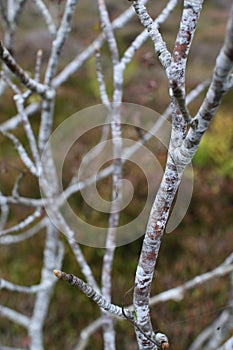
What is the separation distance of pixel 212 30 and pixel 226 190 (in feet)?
11.9

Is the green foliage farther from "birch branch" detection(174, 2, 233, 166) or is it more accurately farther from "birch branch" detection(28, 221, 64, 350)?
"birch branch" detection(174, 2, 233, 166)

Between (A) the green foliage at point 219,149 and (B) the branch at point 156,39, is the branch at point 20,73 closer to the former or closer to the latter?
(B) the branch at point 156,39

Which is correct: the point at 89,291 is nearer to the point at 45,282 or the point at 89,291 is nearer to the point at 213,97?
the point at 213,97

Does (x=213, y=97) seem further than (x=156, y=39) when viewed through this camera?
No

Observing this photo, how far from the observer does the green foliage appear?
3.71m

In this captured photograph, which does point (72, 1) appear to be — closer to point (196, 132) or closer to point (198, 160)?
point (196, 132)

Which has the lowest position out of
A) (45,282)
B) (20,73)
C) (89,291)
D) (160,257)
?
(89,291)

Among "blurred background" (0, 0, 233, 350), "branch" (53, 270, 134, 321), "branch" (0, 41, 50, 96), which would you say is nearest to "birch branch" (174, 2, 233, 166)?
"branch" (53, 270, 134, 321)

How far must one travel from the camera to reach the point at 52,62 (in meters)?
1.30

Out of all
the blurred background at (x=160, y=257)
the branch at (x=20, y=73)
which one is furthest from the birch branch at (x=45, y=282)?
the branch at (x=20, y=73)

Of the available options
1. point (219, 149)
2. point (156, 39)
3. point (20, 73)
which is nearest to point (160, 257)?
point (219, 149)

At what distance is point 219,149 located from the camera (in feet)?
12.6

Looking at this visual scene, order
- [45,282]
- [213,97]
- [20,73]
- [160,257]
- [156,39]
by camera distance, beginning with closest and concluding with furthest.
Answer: [213,97] → [156,39] → [20,73] → [45,282] → [160,257]

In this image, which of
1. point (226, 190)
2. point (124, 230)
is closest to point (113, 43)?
point (124, 230)
